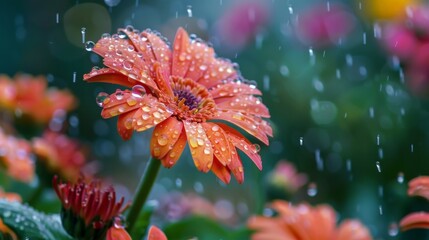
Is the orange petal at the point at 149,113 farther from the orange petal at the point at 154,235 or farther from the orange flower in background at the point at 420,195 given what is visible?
the orange flower in background at the point at 420,195

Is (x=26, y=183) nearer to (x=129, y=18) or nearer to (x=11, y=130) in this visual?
(x=11, y=130)

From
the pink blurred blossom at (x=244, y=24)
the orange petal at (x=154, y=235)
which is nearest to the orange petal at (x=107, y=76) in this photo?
the orange petal at (x=154, y=235)

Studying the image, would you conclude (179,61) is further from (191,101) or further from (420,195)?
(420,195)

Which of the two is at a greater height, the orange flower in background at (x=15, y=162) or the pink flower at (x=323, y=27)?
the pink flower at (x=323, y=27)

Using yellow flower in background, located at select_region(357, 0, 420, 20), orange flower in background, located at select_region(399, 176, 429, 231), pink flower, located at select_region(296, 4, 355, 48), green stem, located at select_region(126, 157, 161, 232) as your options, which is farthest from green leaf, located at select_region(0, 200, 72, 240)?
yellow flower in background, located at select_region(357, 0, 420, 20)

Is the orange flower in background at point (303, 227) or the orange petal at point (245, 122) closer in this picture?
the orange petal at point (245, 122)

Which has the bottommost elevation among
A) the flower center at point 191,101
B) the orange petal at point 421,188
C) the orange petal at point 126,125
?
the orange petal at point 126,125

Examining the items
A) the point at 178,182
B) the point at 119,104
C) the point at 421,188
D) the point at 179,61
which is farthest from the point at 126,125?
the point at 178,182
